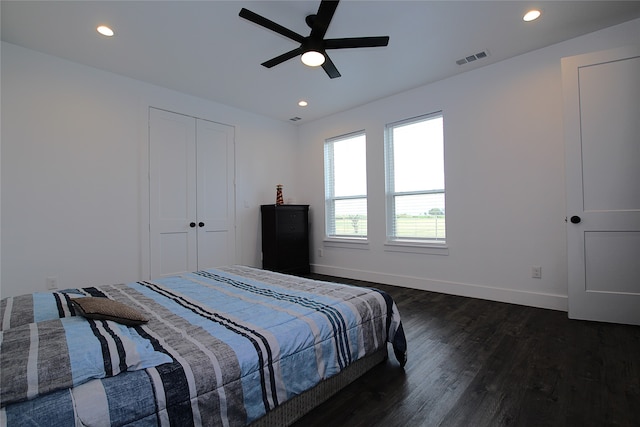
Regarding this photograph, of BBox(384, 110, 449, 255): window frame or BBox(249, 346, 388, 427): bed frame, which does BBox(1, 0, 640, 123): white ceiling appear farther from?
BBox(249, 346, 388, 427): bed frame

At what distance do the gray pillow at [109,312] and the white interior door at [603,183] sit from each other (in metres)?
3.52

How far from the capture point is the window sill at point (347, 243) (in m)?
4.66

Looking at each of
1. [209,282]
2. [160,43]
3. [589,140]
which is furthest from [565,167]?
[160,43]

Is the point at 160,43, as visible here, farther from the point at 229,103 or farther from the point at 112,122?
the point at 229,103

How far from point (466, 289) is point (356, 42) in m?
3.03

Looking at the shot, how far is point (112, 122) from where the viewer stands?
3.51 meters

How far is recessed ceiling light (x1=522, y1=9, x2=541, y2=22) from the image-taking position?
8.29 ft

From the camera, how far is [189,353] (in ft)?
3.59

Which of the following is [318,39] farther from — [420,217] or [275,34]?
[420,217]

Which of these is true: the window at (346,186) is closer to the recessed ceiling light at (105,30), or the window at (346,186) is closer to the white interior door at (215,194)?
the white interior door at (215,194)

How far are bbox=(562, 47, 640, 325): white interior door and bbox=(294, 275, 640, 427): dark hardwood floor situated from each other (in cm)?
28

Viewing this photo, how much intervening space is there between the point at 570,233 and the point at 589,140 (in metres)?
0.88

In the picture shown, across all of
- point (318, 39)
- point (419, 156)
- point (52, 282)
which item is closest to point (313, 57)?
point (318, 39)

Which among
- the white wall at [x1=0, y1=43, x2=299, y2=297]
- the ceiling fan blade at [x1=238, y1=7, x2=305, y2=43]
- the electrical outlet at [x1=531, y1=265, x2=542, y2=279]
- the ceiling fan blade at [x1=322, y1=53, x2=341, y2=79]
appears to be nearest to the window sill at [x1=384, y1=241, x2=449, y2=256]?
the electrical outlet at [x1=531, y1=265, x2=542, y2=279]
